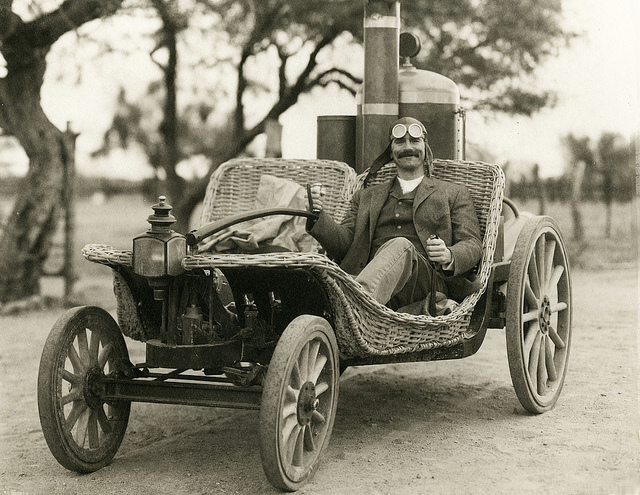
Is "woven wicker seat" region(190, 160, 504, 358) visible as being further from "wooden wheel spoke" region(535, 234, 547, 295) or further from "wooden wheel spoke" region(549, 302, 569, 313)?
"wooden wheel spoke" region(549, 302, 569, 313)

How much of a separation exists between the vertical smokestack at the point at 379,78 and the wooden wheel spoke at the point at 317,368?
2.18m

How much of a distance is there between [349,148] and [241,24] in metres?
6.20

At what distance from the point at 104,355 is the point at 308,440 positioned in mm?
1063

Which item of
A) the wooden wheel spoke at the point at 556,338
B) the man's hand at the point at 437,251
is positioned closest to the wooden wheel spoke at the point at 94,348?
the man's hand at the point at 437,251

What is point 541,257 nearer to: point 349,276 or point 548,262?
point 548,262

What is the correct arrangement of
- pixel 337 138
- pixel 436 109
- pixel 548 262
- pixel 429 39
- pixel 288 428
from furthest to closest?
pixel 429 39, pixel 337 138, pixel 436 109, pixel 548 262, pixel 288 428

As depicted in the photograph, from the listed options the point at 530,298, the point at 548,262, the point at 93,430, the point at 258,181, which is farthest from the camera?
the point at 258,181

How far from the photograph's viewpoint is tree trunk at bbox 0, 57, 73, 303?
9414mm

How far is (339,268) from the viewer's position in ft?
12.2

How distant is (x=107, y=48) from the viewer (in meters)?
10.7

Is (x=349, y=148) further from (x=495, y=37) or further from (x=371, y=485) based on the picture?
(x=495, y=37)

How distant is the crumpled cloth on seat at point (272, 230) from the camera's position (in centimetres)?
500

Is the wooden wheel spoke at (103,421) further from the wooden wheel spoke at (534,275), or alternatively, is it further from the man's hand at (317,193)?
the wooden wheel spoke at (534,275)

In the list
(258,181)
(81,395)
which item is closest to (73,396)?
(81,395)
